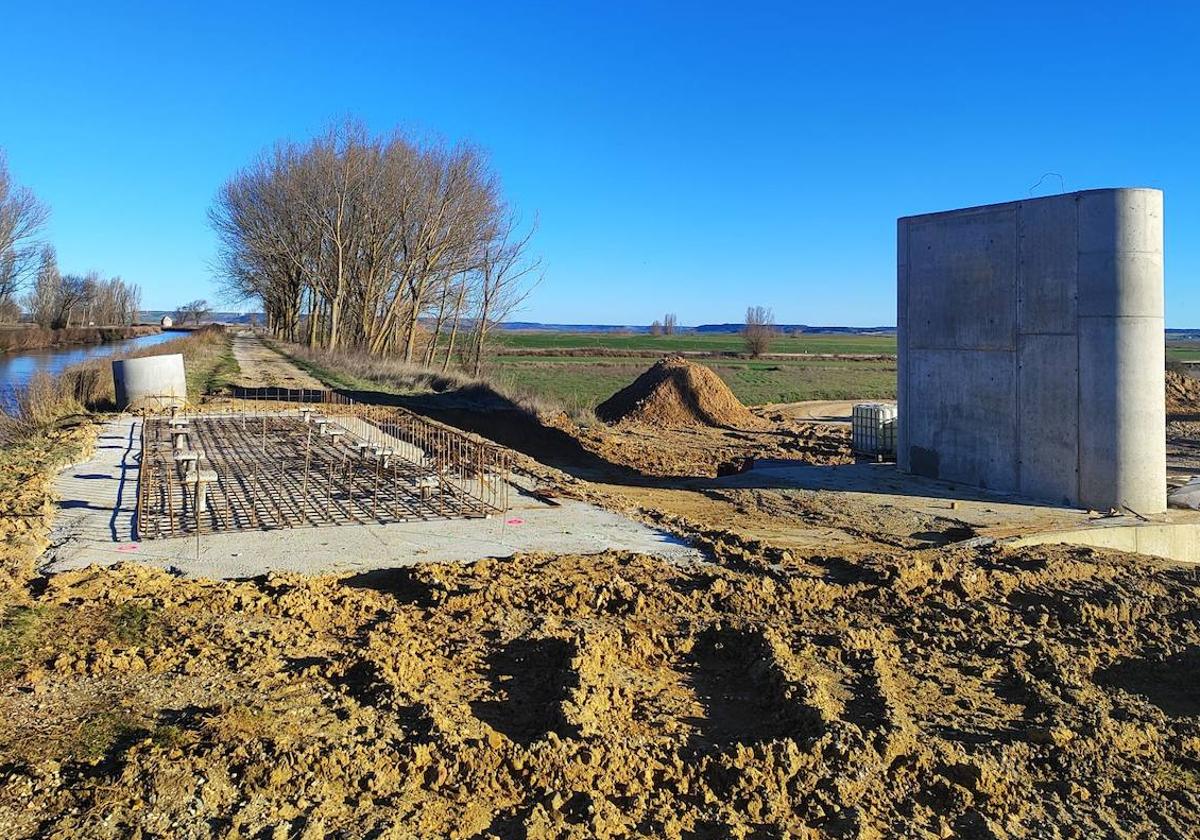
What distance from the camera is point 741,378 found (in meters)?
51.1

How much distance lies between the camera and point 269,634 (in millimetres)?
6453

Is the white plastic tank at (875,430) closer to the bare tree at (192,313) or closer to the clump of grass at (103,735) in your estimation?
the clump of grass at (103,735)

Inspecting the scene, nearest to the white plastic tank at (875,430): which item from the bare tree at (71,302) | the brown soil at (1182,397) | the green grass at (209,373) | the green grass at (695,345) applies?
the green grass at (209,373)

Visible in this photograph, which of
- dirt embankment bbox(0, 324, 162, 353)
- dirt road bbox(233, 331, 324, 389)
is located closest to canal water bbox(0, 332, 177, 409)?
dirt embankment bbox(0, 324, 162, 353)

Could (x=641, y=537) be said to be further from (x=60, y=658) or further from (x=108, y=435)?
(x=108, y=435)

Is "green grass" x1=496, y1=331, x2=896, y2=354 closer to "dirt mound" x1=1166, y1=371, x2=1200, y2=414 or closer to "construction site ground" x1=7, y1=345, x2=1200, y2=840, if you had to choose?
"dirt mound" x1=1166, y1=371, x2=1200, y2=414

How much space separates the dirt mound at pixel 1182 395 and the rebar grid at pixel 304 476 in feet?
82.7

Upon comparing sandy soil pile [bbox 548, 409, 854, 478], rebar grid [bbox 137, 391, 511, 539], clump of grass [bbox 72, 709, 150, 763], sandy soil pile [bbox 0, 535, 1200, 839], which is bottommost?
sandy soil pile [bbox 0, 535, 1200, 839]

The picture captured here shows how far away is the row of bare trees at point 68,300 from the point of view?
273ft

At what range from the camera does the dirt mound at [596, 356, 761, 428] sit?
1056 inches

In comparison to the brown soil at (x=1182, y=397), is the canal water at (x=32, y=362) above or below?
above

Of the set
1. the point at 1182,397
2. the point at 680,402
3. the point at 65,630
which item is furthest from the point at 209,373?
the point at 1182,397

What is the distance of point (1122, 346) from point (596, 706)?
930 centimetres

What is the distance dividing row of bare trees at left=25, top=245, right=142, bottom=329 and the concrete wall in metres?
74.1
